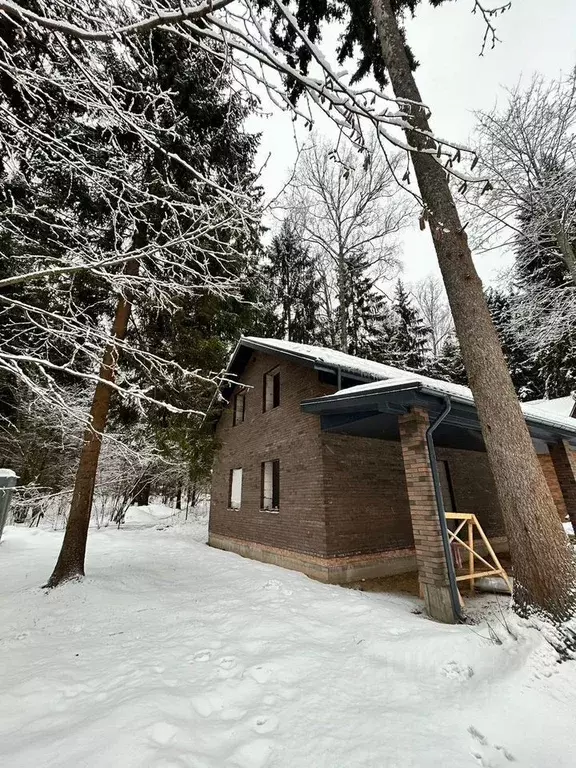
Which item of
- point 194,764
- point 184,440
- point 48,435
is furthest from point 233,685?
point 48,435

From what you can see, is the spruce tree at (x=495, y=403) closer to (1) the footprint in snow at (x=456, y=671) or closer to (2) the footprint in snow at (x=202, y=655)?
(1) the footprint in snow at (x=456, y=671)

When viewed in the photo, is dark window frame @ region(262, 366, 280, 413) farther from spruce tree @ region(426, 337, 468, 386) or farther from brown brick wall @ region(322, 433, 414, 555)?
spruce tree @ region(426, 337, 468, 386)

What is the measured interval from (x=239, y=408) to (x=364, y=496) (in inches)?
214

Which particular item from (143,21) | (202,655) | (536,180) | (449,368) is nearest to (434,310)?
(449,368)

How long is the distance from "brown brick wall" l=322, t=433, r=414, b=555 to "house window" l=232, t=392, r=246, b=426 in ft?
15.1

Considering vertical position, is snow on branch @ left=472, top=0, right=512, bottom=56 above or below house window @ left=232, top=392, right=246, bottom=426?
above

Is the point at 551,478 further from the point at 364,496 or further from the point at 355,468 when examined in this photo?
the point at 355,468

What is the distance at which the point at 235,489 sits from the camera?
10930mm

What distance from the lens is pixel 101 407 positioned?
6.34 m

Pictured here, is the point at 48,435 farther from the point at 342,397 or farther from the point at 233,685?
the point at 233,685

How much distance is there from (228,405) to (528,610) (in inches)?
383

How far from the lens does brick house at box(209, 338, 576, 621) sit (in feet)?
16.5

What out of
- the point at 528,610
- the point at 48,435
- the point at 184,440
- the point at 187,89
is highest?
the point at 187,89

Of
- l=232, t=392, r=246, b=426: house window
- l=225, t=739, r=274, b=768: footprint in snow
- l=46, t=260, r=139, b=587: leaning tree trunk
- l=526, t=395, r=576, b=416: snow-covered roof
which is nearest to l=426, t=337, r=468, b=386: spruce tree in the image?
l=526, t=395, r=576, b=416: snow-covered roof
